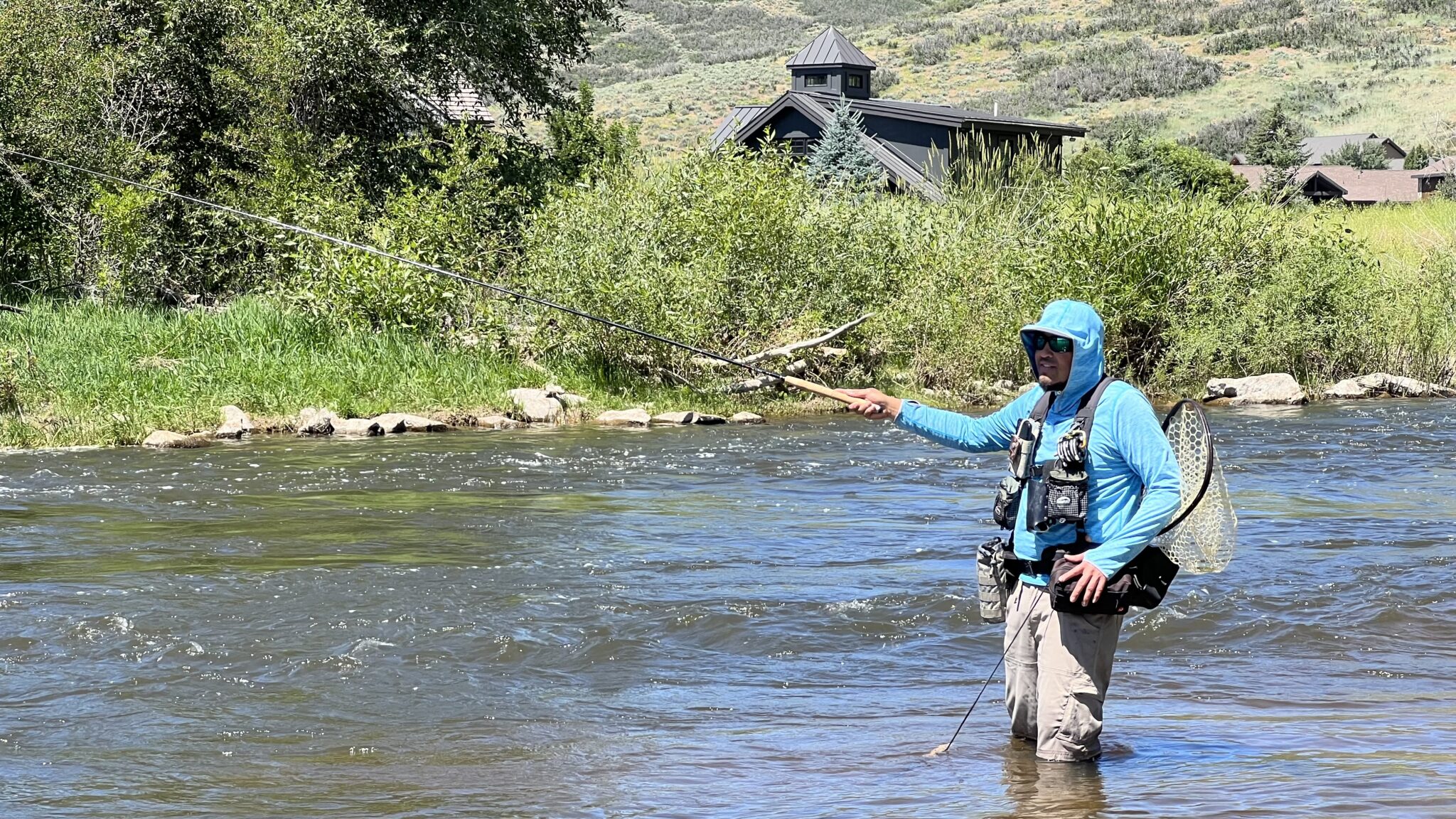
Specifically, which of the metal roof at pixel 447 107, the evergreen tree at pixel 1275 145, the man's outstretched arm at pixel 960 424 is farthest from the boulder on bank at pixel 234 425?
the evergreen tree at pixel 1275 145

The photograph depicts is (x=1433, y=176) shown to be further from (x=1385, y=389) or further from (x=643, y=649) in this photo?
(x=643, y=649)

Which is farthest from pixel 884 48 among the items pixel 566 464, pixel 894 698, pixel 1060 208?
pixel 894 698

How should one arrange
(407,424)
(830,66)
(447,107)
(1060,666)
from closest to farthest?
(1060,666)
(407,424)
(447,107)
(830,66)

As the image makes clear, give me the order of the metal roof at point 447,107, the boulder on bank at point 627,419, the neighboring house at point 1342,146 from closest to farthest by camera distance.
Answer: the boulder on bank at point 627,419, the metal roof at point 447,107, the neighboring house at point 1342,146

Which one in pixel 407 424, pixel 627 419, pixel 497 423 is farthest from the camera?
pixel 627 419

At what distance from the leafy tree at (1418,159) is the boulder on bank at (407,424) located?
6017 centimetres

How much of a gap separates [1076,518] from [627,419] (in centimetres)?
1290

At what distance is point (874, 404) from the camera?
19.2ft

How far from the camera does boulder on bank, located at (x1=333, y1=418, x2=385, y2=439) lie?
16.5m

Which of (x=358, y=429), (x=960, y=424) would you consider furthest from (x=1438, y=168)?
(x=960, y=424)

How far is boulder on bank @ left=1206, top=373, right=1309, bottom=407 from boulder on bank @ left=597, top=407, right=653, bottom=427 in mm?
7810

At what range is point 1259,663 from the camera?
26.3 ft

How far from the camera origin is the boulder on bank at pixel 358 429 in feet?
54.2

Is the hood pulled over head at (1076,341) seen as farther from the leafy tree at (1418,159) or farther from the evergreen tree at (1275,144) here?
the leafy tree at (1418,159)
